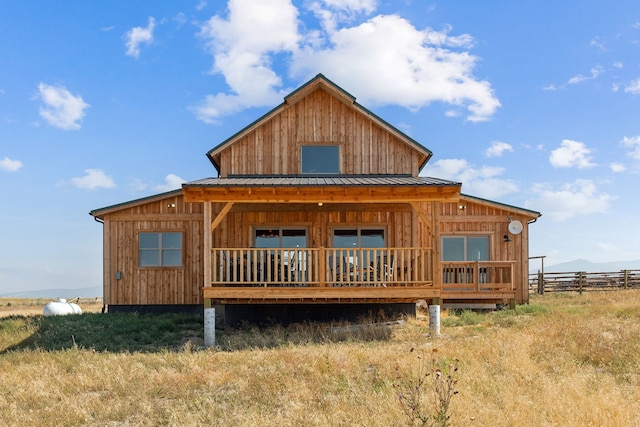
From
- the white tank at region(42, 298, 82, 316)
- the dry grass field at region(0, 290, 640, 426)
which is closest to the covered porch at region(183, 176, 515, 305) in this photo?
the dry grass field at region(0, 290, 640, 426)

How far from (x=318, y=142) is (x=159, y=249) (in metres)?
6.47

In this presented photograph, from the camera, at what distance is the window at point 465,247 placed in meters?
21.0

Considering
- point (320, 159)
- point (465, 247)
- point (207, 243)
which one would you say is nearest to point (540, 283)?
point (465, 247)

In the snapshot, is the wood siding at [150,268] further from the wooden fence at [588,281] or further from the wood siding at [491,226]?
the wooden fence at [588,281]

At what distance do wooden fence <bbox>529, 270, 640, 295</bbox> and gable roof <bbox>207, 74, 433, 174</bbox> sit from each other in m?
18.0

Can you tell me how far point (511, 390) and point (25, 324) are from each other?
45.2 ft

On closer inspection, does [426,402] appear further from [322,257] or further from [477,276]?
[477,276]

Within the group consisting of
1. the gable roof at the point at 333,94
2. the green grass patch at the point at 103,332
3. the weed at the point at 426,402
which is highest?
the gable roof at the point at 333,94

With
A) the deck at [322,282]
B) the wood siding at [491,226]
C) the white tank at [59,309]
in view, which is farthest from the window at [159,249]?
the wood siding at [491,226]

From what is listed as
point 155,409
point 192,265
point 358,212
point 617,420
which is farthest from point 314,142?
point 617,420

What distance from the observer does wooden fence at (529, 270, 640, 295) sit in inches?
1313

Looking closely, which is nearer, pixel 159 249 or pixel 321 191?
pixel 321 191

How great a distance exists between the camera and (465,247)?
21.0 metres

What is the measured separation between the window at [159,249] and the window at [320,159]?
16.2ft
